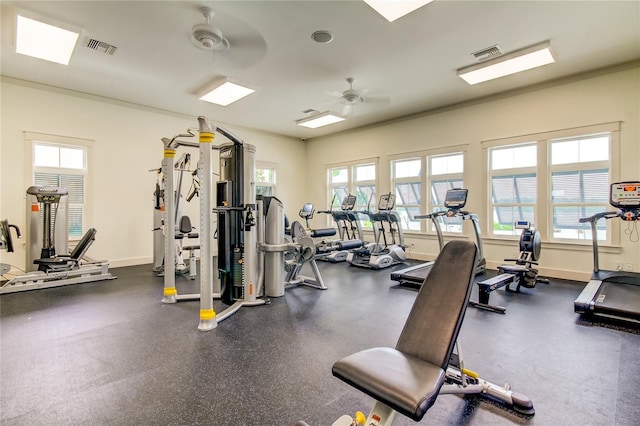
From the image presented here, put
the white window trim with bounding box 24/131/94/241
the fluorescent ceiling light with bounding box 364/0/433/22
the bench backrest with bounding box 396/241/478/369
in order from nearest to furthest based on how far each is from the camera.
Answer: the bench backrest with bounding box 396/241/478/369 → the fluorescent ceiling light with bounding box 364/0/433/22 → the white window trim with bounding box 24/131/94/241

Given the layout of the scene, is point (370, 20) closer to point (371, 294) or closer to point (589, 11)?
point (589, 11)

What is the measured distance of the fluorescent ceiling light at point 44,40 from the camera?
3.35 meters

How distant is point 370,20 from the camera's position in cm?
338

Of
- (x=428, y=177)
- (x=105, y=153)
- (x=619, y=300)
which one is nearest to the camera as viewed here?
(x=619, y=300)

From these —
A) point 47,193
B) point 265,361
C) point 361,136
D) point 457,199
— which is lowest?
point 265,361

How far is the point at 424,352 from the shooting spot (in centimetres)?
153

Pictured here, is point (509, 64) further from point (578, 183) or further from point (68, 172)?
point (68, 172)

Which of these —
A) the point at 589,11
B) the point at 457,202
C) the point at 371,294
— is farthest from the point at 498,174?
the point at 371,294

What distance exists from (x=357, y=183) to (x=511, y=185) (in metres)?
Result: 3.55

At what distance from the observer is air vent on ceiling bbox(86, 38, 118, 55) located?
3.81 meters

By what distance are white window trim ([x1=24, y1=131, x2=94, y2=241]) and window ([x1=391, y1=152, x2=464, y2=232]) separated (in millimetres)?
6208

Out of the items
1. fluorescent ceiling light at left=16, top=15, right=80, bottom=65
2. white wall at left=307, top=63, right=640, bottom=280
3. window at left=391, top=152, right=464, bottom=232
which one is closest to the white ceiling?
fluorescent ceiling light at left=16, top=15, right=80, bottom=65

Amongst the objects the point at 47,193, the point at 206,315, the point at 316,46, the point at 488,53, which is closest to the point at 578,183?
the point at 488,53

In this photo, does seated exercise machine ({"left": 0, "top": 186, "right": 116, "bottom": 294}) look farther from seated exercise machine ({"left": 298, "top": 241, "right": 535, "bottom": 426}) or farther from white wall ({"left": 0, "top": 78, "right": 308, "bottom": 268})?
seated exercise machine ({"left": 298, "top": 241, "right": 535, "bottom": 426})
